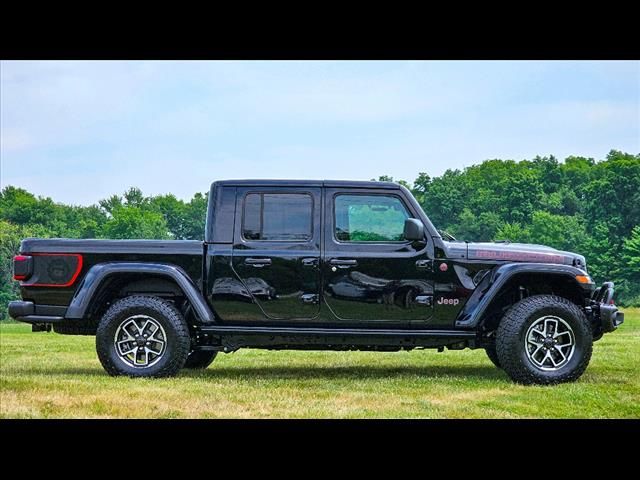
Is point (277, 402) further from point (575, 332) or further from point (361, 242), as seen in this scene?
point (575, 332)

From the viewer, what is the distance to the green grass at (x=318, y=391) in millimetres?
7371

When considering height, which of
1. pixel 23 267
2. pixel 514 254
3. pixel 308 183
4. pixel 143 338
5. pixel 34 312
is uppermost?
pixel 308 183

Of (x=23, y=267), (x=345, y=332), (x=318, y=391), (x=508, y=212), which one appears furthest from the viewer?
(x=508, y=212)

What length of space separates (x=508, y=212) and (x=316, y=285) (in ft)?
68.3

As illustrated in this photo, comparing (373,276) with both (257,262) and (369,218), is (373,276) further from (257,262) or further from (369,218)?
(257,262)

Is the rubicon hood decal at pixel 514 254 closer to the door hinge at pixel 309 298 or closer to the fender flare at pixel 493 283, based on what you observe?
the fender flare at pixel 493 283

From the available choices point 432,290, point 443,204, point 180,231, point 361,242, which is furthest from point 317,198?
point 443,204

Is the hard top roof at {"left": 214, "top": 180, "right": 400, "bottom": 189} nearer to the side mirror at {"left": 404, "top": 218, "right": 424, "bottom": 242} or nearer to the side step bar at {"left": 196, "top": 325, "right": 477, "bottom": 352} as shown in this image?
the side mirror at {"left": 404, "top": 218, "right": 424, "bottom": 242}

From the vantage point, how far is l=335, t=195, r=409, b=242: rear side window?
28.9 ft

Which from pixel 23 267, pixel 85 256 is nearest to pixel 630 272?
pixel 85 256

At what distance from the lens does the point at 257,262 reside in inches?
343

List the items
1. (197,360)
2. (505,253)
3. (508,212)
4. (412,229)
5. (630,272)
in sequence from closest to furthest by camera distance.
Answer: (412,229)
(505,253)
(197,360)
(630,272)
(508,212)

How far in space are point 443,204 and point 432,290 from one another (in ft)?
54.5

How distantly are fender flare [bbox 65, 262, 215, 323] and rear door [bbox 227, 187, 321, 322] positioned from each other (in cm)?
39
